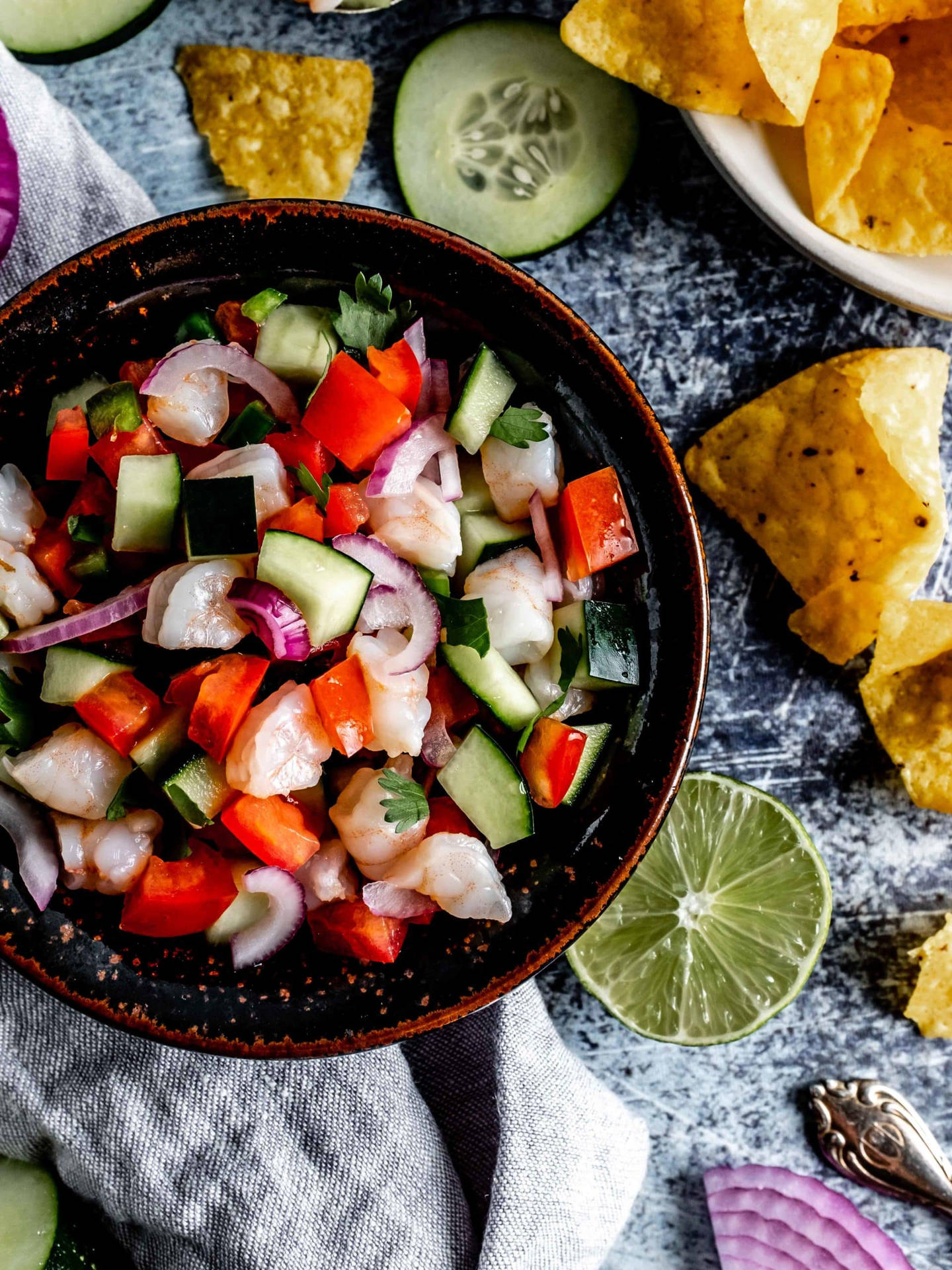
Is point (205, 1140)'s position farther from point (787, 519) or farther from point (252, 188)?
point (252, 188)

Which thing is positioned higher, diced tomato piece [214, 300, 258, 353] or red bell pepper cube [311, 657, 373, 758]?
diced tomato piece [214, 300, 258, 353]

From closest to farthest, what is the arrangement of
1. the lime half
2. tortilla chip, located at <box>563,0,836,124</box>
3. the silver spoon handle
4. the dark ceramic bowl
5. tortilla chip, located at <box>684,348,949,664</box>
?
the dark ceramic bowl → tortilla chip, located at <box>563,0,836,124</box> → tortilla chip, located at <box>684,348,949,664</box> → the lime half → the silver spoon handle

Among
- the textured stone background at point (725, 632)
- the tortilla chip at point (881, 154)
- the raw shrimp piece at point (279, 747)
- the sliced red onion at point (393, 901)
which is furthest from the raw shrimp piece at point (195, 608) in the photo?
the tortilla chip at point (881, 154)

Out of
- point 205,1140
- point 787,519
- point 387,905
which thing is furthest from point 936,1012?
point 205,1140

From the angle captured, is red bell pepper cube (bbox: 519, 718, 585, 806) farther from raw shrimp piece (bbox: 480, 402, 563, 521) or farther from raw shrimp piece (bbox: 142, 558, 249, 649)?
raw shrimp piece (bbox: 142, 558, 249, 649)

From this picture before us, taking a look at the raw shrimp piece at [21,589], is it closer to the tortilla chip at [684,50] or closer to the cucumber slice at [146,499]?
the cucumber slice at [146,499]

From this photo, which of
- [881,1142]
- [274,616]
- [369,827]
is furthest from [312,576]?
[881,1142]

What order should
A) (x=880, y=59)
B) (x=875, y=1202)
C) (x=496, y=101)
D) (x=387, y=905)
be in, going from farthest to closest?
(x=875, y=1202) < (x=496, y=101) < (x=880, y=59) < (x=387, y=905)

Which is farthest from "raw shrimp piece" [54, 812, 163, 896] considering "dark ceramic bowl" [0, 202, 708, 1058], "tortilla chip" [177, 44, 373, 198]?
"tortilla chip" [177, 44, 373, 198]
